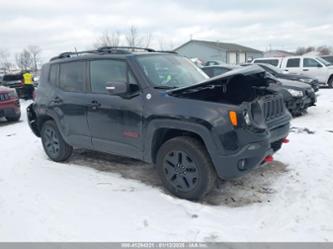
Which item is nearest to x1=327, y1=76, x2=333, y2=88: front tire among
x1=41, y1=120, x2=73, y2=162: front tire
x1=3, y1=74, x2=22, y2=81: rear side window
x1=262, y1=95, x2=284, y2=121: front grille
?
x1=262, y1=95, x2=284, y2=121: front grille

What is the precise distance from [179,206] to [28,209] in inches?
72.9

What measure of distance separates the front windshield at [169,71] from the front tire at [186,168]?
887mm

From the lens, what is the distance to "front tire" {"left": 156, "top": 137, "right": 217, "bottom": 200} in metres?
3.98

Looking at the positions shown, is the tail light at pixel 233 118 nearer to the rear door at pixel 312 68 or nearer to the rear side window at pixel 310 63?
the rear door at pixel 312 68

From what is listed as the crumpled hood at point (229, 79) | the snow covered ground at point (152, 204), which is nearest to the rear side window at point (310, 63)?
the snow covered ground at point (152, 204)

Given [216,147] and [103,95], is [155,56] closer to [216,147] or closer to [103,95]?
[103,95]

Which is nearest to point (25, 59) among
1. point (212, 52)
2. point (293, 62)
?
point (212, 52)

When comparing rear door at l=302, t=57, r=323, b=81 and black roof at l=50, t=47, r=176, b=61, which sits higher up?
black roof at l=50, t=47, r=176, b=61

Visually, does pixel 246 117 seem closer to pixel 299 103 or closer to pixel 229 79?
pixel 229 79

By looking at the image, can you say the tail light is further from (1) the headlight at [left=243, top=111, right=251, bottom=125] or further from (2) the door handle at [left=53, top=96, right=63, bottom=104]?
(2) the door handle at [left=53, top=96, right=63, bottom=104]

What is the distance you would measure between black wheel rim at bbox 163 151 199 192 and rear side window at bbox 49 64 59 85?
9.17ft

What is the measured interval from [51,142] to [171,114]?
299 centimetres

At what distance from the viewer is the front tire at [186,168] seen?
3982 mm

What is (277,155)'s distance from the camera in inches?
226
